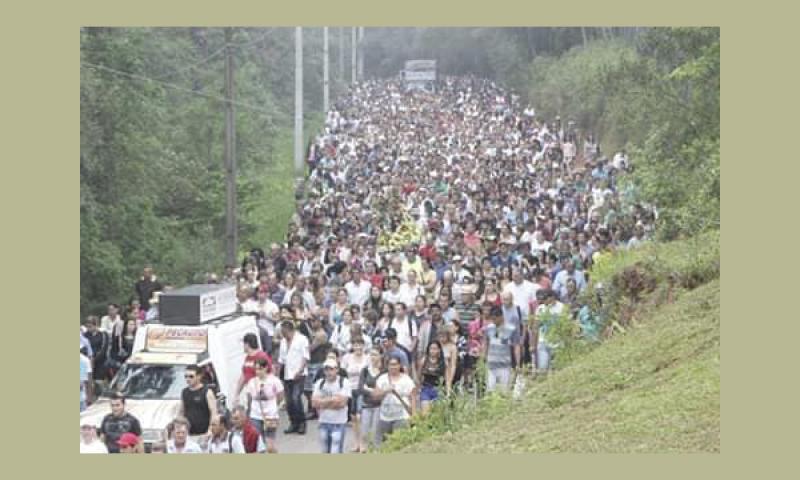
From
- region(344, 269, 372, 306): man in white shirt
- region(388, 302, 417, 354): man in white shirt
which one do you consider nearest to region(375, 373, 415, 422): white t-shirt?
region(388, 302, 417, 354): man in white shirt

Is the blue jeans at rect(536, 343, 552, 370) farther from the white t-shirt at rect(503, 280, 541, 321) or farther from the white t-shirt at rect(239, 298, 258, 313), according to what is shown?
the white t-shirt at rect(239, 298, 258, 313)

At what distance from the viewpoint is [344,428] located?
15047 mm

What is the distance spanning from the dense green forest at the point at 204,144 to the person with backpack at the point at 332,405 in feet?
27.3

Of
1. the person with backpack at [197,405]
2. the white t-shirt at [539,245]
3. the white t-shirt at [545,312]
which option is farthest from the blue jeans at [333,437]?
the white t-shirt at [539,245]

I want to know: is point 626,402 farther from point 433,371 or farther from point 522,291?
point 522,291

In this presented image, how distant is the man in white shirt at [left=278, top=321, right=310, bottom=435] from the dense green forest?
281 inches

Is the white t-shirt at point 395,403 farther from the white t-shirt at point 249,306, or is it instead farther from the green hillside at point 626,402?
the white t-shirt at point 249,306

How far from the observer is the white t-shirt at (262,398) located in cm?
1509

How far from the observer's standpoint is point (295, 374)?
1734 cm

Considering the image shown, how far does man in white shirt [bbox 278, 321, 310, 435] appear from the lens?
17.4m

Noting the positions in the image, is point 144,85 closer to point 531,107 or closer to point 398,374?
point 398,374

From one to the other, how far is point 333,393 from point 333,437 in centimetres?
54

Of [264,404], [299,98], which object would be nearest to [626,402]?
[264,404]

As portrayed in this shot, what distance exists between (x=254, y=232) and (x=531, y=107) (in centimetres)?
2929
